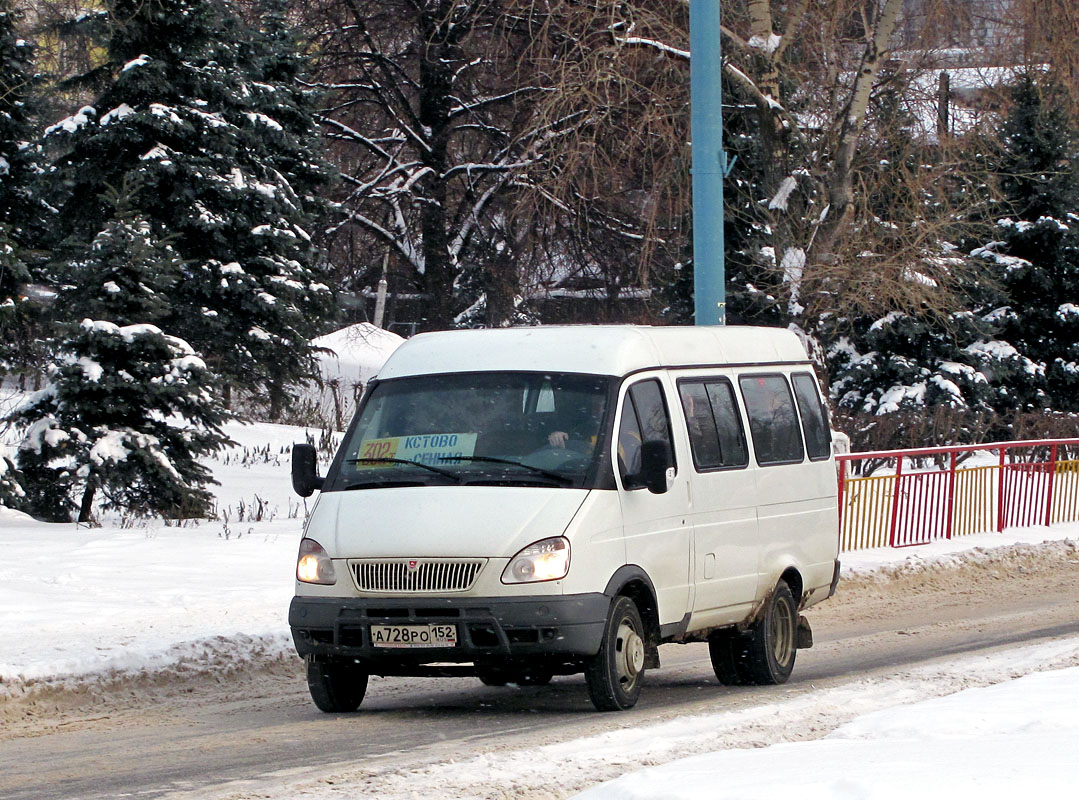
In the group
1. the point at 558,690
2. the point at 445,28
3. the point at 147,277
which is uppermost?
the point at 445,28

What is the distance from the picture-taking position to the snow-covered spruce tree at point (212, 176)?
2564 cm

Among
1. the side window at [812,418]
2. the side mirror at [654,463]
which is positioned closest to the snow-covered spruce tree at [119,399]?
the side window at [812,418]

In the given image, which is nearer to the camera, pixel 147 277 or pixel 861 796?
pixel 861 796

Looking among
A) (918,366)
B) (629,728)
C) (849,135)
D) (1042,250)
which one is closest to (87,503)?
(849,135)

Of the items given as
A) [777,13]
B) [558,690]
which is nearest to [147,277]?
[777,13]

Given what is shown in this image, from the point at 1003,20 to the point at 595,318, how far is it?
452 inches

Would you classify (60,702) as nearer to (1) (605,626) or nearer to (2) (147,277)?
(1) (605,626)

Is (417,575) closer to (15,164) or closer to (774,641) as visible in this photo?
(774,641)

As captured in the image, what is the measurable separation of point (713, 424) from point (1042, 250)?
84.8ft

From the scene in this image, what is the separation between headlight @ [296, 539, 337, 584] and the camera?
8.34 m

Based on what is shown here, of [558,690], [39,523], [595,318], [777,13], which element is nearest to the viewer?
[558,690]

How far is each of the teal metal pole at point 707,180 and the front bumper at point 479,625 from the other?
6976 mm

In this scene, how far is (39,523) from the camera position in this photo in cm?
1777

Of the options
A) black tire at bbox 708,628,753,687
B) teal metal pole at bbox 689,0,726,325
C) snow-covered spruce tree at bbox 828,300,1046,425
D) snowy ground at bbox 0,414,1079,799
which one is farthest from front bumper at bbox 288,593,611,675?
snow-covered spruce tree at bbox 828,300,1046,425
